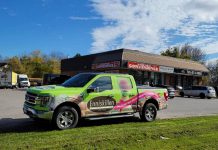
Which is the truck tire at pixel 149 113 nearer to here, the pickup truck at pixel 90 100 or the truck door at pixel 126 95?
the pickup truck at pixel 90 100

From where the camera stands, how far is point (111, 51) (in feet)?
147

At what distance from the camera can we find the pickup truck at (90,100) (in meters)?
10.4

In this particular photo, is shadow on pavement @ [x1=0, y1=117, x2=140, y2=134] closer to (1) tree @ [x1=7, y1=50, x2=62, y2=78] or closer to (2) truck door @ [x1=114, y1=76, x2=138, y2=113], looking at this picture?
(2) truck door @ [x1=114, y1=76, x2=138, y2=113]

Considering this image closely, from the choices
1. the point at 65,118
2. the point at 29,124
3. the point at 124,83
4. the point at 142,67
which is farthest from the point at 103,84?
the point at 142,67

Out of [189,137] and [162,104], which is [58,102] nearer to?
[189,137]

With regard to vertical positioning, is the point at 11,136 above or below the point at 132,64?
below

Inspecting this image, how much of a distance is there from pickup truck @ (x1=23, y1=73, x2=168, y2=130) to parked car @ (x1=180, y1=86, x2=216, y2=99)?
30.6 metres

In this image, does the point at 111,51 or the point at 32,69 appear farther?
the point at 32,69

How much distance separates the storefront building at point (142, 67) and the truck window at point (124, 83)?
92.1 feet

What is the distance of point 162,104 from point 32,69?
Result: 82.1 metres

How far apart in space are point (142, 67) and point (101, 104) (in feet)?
106

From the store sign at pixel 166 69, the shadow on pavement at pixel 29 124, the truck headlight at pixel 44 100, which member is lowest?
the shadow on pavement at pixel 29 124

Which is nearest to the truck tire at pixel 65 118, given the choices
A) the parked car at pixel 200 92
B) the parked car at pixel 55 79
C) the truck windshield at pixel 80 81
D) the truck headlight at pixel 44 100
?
the truck headlight at pixel 44 100

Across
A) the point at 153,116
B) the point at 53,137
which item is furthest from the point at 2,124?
the point at 153,116
